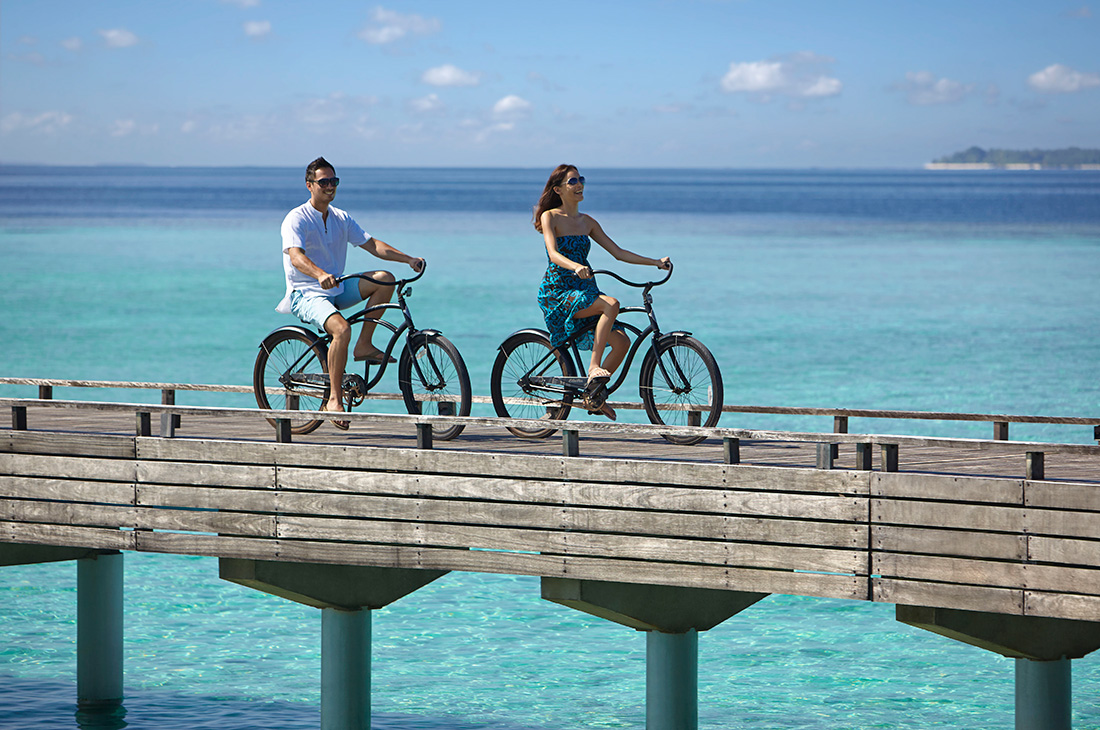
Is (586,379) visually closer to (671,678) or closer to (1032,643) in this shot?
(671,678)

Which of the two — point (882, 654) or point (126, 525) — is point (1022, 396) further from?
point (126, 525)

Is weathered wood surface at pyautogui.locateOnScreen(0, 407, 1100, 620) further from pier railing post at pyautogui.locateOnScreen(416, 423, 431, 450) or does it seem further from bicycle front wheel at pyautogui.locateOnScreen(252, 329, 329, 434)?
bicycle front wheel at pyautogui.locateOnScreen(252, 329, 329, 434)

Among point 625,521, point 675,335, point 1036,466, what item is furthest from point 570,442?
point 1036,466

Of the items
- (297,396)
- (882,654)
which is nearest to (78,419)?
(297,396)

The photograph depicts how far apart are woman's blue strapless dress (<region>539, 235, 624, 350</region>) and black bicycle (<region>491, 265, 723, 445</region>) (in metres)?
0.06

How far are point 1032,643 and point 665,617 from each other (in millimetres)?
2132

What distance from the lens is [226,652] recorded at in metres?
16.5

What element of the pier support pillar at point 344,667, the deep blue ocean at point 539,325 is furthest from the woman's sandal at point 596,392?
the deep blue ocean at point 539,325

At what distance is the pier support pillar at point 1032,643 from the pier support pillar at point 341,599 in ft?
9.89

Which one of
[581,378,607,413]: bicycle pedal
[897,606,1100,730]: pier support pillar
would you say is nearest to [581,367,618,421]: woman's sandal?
[581,378,607,413]: bicycle pedal

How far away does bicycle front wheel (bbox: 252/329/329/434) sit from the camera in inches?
390

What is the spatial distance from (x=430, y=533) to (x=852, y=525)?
2.41 metres

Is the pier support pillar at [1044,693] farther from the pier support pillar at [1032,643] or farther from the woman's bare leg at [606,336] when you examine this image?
the woman's bare leg at [606,336]

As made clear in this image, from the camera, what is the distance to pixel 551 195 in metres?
9.43
